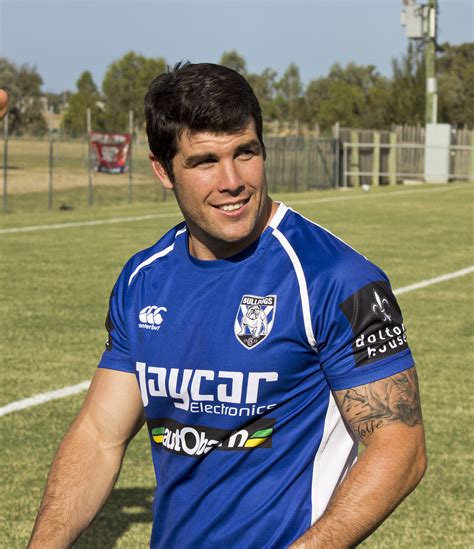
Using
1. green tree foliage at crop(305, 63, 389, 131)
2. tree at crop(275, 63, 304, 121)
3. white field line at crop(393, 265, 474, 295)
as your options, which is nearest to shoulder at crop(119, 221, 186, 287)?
white field line at crop(393, 265, 474, 295)

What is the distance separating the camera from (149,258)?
380 centimetres

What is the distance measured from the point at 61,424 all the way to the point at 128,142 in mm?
Result: 26696

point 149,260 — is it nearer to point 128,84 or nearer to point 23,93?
point 23,93

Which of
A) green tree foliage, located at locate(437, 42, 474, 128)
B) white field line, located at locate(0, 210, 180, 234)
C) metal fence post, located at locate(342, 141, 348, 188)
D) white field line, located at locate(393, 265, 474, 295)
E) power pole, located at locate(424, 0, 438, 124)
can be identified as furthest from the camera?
green tree foliage, located at locate(437, 42, 474, 128)

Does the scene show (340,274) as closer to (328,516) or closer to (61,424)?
(328,516)

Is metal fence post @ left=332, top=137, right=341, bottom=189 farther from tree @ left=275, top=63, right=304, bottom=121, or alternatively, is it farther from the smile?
tree @ left=275, top=63, right=304, bottom=121

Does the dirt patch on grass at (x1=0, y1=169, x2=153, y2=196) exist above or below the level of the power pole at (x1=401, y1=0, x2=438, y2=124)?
below

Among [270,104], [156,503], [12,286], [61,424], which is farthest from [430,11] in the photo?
[270,104]

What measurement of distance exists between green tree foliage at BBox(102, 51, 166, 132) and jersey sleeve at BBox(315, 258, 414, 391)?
310ft

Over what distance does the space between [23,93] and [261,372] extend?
96.1 meters

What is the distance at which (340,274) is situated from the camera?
3256mm

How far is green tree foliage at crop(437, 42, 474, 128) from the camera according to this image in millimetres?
110137

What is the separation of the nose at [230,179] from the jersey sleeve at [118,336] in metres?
0.55

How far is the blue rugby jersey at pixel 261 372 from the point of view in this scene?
3256mm
